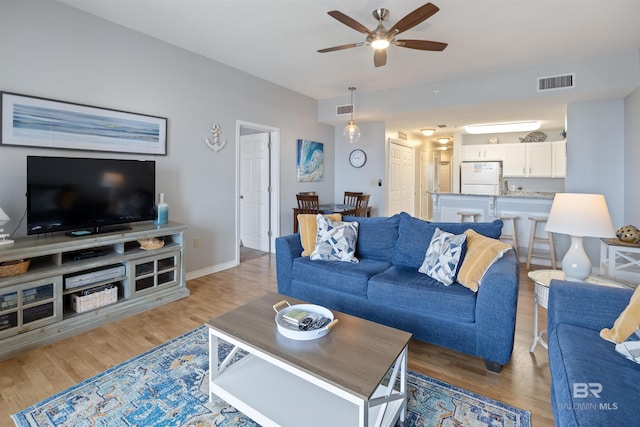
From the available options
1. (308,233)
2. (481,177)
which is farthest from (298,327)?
(481,177)

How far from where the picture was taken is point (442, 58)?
3.89 metres

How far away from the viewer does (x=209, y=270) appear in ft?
13.9

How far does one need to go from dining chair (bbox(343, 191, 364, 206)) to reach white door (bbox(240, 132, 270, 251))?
5.16 feet

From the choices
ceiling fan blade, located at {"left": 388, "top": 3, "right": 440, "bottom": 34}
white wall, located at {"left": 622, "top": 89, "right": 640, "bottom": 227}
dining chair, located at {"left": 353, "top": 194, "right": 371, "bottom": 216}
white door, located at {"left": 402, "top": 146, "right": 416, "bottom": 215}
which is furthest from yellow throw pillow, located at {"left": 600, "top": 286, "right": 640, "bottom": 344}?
white door, located at {"left": 402, "top": 146, "right": 416, "bottom": 215}

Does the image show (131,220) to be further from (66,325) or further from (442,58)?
(442,58)

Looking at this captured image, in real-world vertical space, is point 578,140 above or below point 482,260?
above

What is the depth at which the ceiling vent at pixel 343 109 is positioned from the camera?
5.60 m

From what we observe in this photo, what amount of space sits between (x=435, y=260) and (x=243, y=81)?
3.60m

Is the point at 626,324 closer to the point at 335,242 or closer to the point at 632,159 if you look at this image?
the point at 335,242

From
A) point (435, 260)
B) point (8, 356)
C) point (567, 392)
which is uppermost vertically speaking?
point (435, 260)

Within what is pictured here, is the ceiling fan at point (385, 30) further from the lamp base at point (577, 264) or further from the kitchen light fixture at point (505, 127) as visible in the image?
the kitchen light fixture at point (505, 127)

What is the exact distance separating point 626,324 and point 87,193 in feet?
12.1

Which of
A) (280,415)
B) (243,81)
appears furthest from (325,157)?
(280,415)

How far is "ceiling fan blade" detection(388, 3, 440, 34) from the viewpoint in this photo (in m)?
2.22
